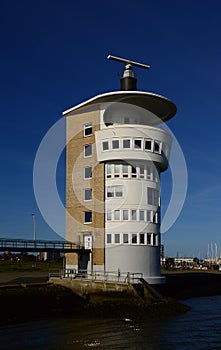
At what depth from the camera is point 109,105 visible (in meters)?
43.8

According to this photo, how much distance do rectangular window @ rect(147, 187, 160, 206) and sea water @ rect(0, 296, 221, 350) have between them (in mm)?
12899

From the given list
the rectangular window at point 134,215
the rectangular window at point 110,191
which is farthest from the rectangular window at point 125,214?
the rectangular window at point 110,191

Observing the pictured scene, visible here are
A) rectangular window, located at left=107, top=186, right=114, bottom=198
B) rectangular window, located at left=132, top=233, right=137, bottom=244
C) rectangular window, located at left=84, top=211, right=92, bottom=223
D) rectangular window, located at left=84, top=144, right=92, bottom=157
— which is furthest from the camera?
rectangular window, located at left=84, top=144, right=92, bottom=157

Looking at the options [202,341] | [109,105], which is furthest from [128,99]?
[202,341]

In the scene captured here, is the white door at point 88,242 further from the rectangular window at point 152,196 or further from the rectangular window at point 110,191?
the rectangular window at point 152,196

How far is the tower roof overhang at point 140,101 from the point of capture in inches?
1676

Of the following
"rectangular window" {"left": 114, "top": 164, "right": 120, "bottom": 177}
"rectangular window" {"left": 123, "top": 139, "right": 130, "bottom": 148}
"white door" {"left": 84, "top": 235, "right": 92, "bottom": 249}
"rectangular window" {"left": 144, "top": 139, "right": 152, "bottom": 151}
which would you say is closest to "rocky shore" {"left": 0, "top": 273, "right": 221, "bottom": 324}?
"white door" {"left": 84, "top": 235, "right": 92, "bottom": 249}

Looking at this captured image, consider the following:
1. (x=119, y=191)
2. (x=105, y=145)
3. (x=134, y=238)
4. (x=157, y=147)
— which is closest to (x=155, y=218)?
(x=134, y=238)

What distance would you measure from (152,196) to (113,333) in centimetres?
1911

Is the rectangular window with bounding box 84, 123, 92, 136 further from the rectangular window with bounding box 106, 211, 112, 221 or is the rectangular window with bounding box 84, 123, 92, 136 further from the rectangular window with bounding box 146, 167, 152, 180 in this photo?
the rectangular window with bounding box 106, 211, 112, 221

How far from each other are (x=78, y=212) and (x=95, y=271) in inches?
243

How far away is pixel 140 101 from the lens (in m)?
44.3

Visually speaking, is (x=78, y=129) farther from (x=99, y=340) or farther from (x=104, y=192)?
(x=99, y=340)

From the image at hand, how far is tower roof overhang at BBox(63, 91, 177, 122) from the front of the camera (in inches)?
1676
